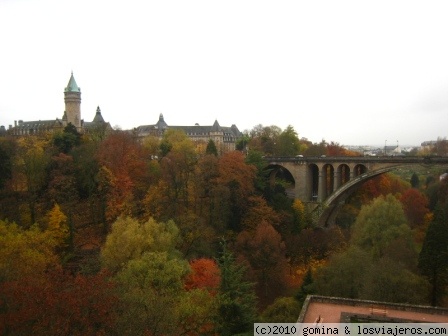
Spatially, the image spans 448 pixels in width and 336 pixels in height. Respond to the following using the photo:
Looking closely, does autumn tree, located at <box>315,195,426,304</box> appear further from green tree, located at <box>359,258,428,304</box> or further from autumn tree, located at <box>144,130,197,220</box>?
autumn tree, located at <box>144,130,197,220</box>

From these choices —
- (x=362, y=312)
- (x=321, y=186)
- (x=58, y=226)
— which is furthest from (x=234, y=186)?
(x=362, y=312)

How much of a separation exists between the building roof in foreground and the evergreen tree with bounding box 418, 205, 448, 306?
18.1ft

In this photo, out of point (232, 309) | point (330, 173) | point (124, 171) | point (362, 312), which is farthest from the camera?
point (330, 173)

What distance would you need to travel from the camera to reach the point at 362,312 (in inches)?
607

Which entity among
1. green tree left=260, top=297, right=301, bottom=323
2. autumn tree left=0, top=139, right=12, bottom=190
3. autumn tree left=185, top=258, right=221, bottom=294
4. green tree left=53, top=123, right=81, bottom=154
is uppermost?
green tree left=53, top=123, right=81, bottom=154

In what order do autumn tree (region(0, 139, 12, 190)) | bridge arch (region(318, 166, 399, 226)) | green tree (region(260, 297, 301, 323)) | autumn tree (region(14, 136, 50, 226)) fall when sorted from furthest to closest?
1. bridge arch (region(318, 166, 399, 226))
2. autumn tree (region(0, 139, 12, 190))
3. autumn tree (region(14, 136, 50, 226))
4. green tree (region(260, 297, 301, 323))

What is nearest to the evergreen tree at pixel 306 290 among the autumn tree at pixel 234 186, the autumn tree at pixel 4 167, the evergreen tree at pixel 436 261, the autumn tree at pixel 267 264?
the autumn tree at pixel 267 264

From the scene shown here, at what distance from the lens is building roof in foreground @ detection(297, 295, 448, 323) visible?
570 inches

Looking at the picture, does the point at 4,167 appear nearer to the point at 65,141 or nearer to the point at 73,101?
the point at 65,141

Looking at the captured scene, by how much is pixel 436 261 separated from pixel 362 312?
753 centimetres

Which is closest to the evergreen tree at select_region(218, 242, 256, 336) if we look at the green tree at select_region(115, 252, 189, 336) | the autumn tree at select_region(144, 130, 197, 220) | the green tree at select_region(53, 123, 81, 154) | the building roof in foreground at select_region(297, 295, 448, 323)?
the green tree at select_region(115, 252, 189, 336)

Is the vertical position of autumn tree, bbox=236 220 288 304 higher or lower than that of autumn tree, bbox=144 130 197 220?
lower

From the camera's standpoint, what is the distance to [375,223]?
26078 mm

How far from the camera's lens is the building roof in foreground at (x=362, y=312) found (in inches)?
570
